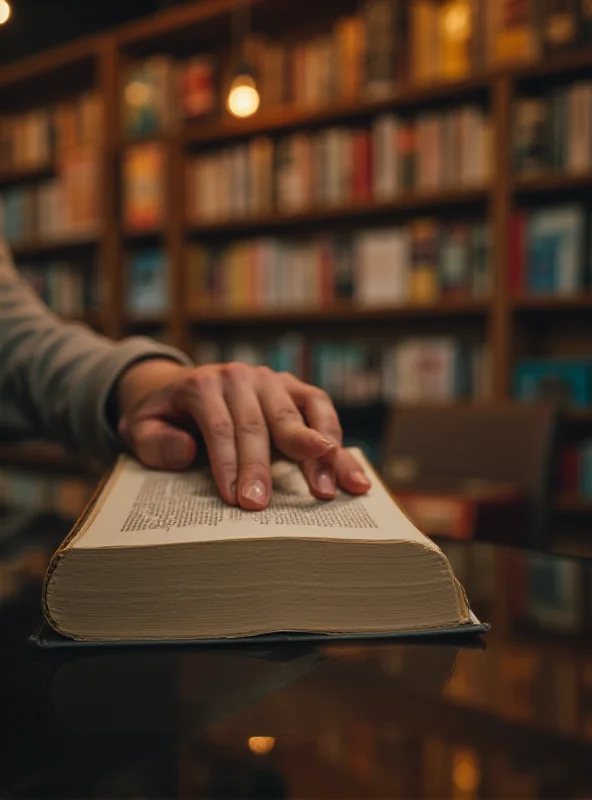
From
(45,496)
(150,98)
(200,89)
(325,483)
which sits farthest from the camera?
(150,98)

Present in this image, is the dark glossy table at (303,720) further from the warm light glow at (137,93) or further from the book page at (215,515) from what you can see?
the warm light glow at (137,93)

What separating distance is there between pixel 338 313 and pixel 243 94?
98 centimetres

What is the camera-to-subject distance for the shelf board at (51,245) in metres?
3.65

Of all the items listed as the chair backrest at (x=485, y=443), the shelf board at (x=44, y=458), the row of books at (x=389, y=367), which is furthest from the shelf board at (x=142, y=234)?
the chair backrest at (x=485, y=443)

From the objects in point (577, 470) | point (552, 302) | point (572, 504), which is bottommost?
point (572, 504)

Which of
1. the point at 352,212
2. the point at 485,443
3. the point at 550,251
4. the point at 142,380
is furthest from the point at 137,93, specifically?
the point at 142,380

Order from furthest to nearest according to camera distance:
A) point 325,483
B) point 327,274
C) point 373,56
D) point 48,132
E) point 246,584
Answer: point 48,132
point 327,274
point 373,56
point 325,483
point 246,584

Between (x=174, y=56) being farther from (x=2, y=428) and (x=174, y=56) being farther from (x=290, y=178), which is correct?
(x=2, y=428)

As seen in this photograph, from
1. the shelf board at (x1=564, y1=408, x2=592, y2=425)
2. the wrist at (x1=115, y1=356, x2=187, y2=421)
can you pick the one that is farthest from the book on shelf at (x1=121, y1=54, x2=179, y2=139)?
the wrist at (x1=115, y1=356, x2=187, y2=421)

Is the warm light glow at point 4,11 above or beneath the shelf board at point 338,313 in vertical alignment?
above

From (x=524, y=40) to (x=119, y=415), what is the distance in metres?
2.23

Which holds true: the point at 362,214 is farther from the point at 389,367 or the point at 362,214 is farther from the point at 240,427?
the point at 240,427

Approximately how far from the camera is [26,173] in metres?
3.96

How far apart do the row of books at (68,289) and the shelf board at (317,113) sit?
35.8 inches
